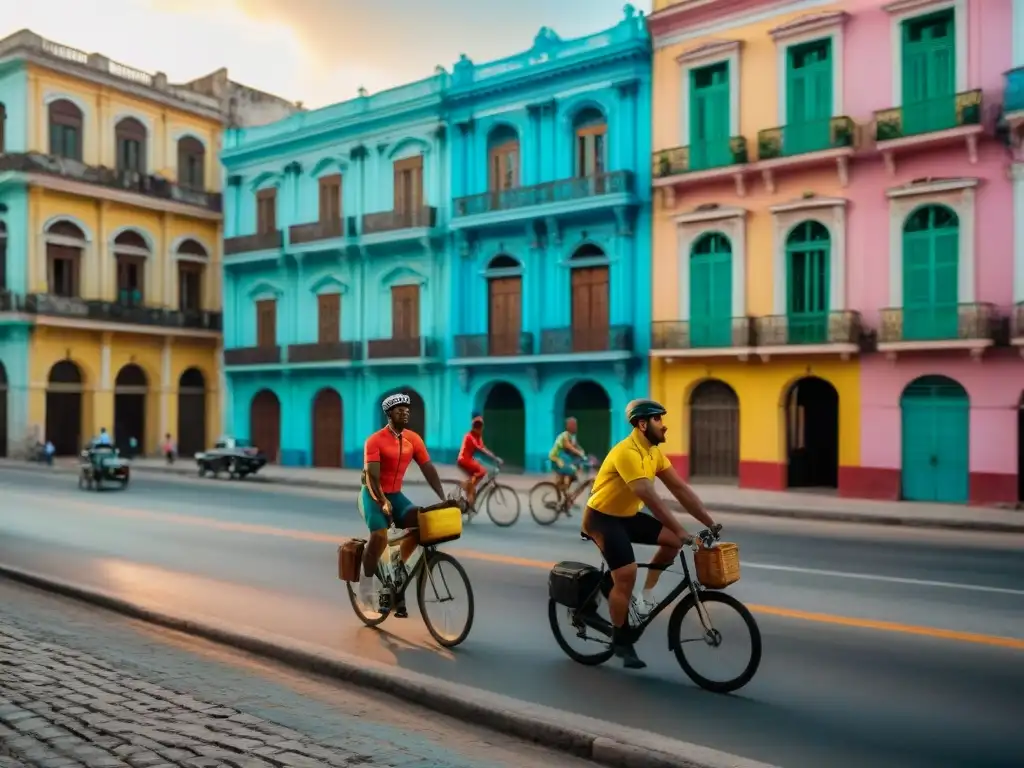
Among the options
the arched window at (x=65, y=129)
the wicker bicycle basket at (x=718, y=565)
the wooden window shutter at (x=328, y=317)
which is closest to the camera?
the wicker bicycle basket at (x=718, y=565)

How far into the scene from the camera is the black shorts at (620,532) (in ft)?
18.7

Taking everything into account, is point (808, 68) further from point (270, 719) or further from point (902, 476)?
point (270, 719)

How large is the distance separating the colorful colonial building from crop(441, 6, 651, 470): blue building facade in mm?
884

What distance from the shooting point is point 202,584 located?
8.92m

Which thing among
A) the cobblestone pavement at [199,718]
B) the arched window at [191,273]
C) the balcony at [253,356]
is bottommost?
the cobblestone pavement at [199,718]

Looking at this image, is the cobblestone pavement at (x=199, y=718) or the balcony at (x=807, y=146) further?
the balcony at (x=807, y=146)

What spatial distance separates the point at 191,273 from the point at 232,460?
14.7m

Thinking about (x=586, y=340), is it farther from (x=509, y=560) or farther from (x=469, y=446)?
(x=509, y=560)

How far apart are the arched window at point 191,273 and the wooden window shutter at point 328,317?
8.31 m

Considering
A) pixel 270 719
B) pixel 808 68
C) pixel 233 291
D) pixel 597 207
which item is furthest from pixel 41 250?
pixel 270 719

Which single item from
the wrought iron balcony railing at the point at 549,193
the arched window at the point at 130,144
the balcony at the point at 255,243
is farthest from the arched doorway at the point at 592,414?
the arched window at the point at 130,144

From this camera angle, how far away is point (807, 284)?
69.6 ft

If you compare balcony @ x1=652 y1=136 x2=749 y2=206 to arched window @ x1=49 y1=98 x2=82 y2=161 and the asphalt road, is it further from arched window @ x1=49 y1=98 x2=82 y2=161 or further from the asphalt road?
arched window @ x1=49 y1=98 x2=82 y2=161

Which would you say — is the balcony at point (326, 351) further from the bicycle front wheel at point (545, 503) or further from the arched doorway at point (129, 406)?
the bicycle front wheel at point (545, 503)
